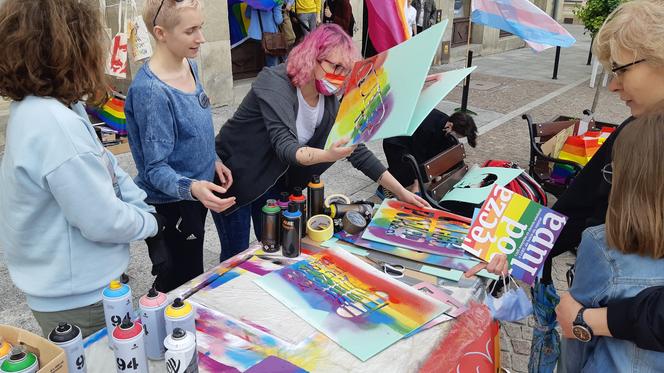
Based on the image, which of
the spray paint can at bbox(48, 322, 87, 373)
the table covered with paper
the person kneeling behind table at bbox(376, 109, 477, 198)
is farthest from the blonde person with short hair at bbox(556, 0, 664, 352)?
the person kneeling behind table at bbox(376, 109, 477, 198)

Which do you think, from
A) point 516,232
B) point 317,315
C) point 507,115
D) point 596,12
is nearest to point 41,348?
point 317,315

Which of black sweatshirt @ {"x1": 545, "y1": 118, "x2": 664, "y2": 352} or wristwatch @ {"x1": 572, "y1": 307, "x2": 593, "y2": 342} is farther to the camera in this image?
wristwatch @ {"x1": 572, "y1": 307, "x2": 593, "y2": 342}

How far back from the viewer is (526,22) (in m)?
4.28

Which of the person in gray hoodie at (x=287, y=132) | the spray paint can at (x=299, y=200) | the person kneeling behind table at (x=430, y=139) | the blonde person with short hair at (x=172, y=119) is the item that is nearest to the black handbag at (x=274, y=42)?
the person kneeling behind table at (x=430, y=139)

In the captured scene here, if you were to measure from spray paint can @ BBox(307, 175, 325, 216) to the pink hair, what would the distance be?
0.43 metres

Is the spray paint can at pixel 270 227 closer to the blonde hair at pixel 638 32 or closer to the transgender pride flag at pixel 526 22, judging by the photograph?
the blonde hair at pixel 638 32

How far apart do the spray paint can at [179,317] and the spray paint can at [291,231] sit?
0.68m

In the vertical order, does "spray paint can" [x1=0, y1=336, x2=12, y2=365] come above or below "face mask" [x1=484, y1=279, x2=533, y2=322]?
above

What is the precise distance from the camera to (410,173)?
399cm

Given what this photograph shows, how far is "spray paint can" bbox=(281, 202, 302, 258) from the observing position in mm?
1929

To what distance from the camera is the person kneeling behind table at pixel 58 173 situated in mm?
1327

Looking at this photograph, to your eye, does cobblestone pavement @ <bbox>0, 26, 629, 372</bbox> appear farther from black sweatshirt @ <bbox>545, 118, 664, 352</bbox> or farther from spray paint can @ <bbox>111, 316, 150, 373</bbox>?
spray paint can @ <bbox>111, 316, 150, 373</bbox>

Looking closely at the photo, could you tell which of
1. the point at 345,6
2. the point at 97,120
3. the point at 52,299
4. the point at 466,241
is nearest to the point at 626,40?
the point at 466,241

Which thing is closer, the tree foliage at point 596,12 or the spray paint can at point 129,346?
the spray paint can at point 129,346
